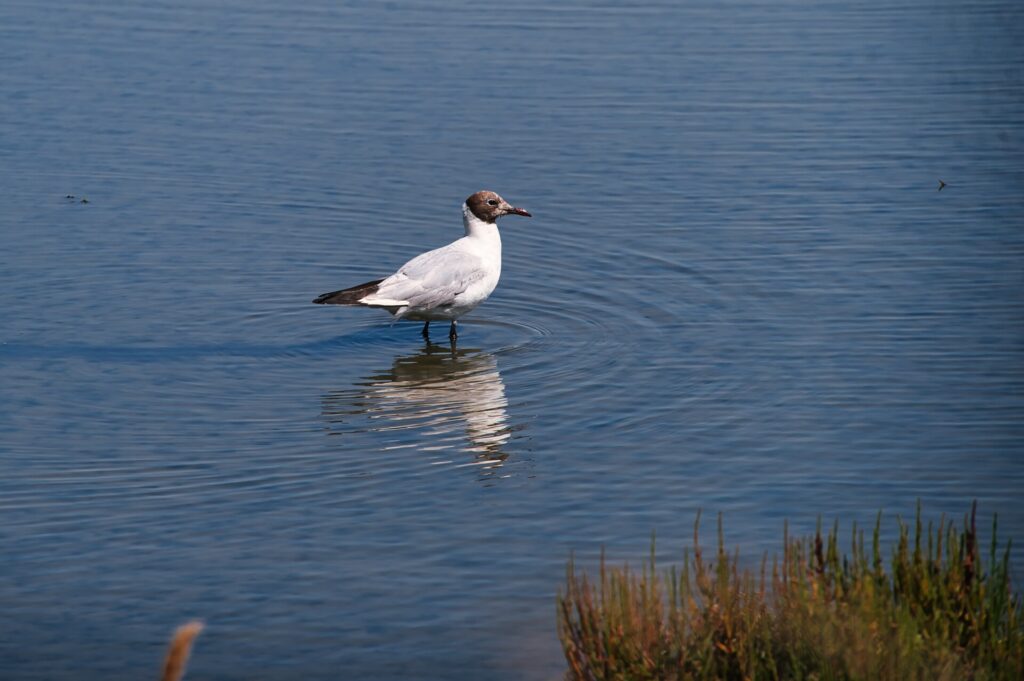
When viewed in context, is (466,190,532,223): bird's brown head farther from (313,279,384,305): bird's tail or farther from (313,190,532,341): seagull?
(313,279,384,305): bird's tail

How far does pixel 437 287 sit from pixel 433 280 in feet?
0.31

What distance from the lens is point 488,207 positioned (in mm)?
15766

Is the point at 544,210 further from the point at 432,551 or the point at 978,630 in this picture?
the point at 978,630

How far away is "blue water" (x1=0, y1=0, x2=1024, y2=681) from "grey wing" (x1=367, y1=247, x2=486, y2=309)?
0.57 metres

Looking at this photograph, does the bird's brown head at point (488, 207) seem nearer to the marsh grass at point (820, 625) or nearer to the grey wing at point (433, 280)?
the grey wing at point (433, 280)

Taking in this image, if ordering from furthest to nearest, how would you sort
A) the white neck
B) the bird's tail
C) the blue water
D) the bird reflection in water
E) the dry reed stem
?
the white neck < the bird's tail < the bird reflection in water < the blue water < the dry reed stem

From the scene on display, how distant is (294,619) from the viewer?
9.34 metres

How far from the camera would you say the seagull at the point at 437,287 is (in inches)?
588

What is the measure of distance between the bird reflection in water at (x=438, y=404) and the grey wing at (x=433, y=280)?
1.78ft

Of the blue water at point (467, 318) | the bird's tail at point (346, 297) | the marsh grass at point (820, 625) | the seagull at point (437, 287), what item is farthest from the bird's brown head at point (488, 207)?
the marsh grass at point (820, 625)

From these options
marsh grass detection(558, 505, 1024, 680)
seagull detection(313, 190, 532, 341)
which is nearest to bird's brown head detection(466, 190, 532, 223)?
seagull detection(313, 190, 532, 341)

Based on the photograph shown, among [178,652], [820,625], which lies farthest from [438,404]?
[178,652]

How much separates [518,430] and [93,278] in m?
6.11

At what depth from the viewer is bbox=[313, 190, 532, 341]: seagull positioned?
14.9 m
